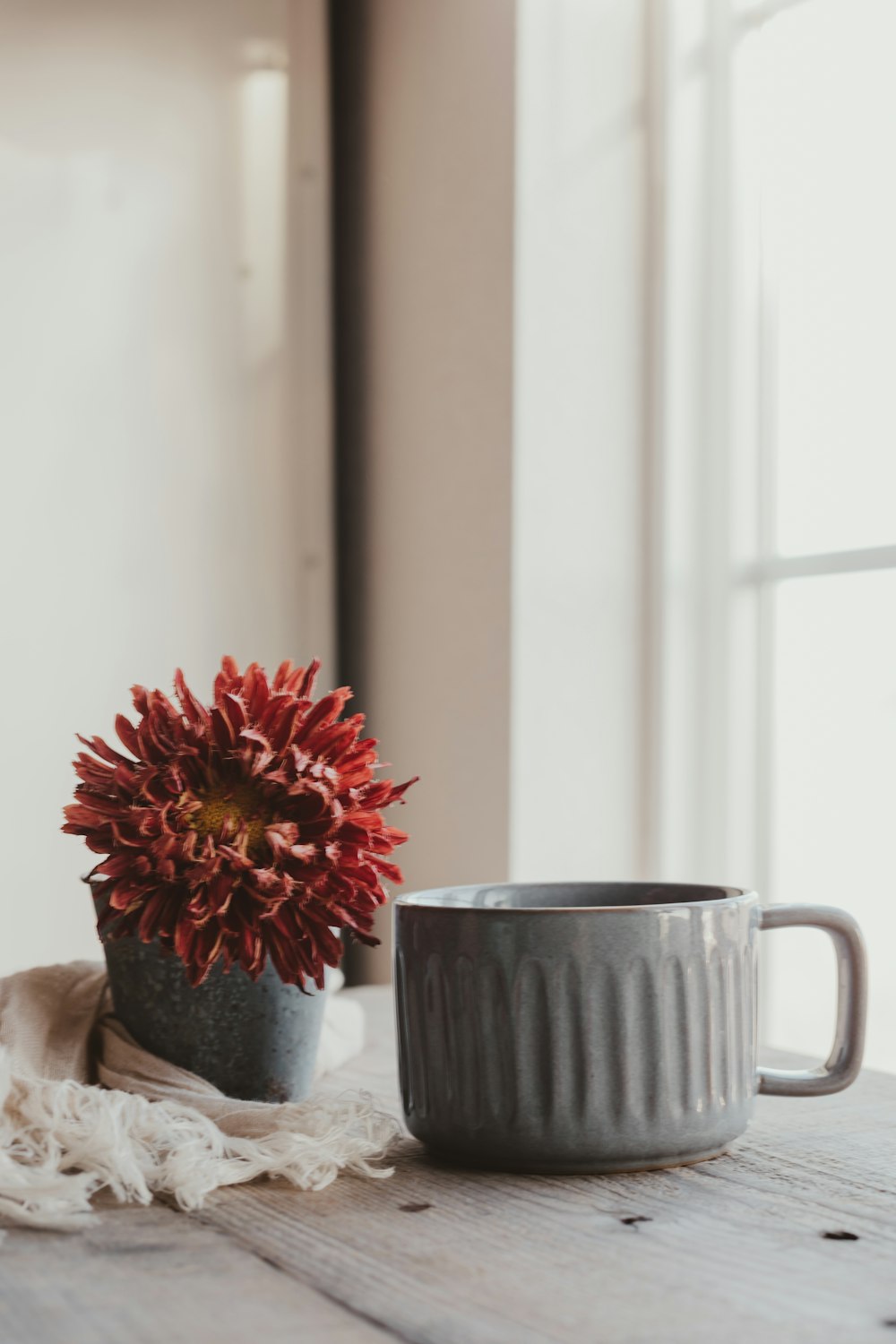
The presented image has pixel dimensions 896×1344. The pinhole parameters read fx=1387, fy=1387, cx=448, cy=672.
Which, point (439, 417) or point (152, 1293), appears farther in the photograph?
point (439, 417)

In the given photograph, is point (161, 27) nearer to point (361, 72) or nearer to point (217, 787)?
point (361, 72)

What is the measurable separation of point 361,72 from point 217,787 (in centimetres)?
102

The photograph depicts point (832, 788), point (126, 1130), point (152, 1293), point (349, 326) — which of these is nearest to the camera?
point (152, 1293)

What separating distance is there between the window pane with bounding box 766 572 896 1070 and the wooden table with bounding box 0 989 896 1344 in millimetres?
571

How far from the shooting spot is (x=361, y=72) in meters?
1.32

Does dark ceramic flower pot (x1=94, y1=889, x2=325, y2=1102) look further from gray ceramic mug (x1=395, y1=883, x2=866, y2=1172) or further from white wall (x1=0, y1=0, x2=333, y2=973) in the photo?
white wall (x1=0, y1=0, x2=333, y2=973)

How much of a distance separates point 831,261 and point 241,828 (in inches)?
31.5

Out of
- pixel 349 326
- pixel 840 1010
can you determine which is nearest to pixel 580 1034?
pixel 840 1010

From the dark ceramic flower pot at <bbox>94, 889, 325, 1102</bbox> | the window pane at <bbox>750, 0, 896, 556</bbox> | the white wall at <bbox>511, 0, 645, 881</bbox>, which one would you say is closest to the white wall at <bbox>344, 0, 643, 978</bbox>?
the white wall at <bbox>511, 0, 645, 881</bbox>

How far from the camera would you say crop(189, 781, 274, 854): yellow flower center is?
502 mm

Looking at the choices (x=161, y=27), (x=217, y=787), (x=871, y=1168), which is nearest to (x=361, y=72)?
(x=161, y=27)

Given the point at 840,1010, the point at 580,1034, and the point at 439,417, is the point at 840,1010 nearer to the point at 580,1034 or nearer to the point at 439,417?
the point at 580,1034

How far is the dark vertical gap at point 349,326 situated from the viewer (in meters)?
1.31

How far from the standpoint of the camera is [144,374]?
119 cm
